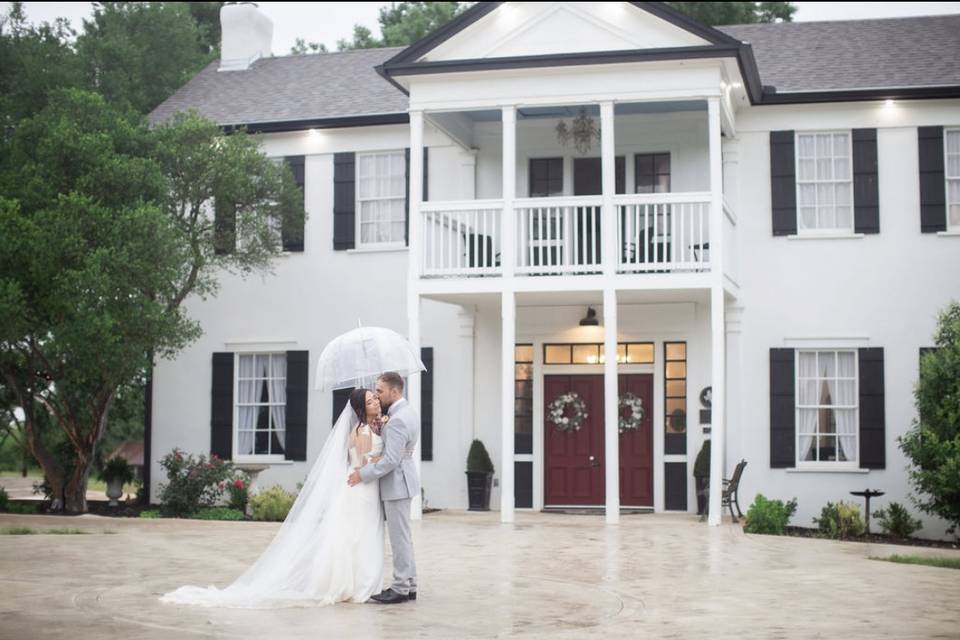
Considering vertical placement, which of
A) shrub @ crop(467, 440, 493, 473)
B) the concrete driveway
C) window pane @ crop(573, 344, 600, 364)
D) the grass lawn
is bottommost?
the grass lawn

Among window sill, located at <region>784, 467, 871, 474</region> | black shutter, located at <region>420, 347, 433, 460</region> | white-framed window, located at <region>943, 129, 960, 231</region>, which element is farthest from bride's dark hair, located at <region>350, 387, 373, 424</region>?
white-framed window, located at <region>943, 129, 960, 231</region>

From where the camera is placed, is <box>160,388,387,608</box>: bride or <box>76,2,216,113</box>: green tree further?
<box>76,2,216,113</box>: green tree

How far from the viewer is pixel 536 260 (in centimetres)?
1945

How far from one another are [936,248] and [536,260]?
5.98 m

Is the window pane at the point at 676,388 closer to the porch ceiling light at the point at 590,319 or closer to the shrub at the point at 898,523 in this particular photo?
the porch ceiling light at the point at 590,319

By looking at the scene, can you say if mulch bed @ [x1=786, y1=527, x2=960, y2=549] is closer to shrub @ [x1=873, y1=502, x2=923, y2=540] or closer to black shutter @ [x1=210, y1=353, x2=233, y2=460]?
shrub @ [x1=873, y1=502, x2=923, y2=540]

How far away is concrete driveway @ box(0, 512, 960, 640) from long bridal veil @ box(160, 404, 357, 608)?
256 mm

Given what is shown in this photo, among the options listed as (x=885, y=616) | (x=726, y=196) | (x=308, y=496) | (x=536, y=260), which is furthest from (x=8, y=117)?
(x=885, y=616)

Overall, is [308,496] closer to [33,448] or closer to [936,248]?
[33,448]

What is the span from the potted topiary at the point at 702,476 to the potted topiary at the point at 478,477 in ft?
10.5

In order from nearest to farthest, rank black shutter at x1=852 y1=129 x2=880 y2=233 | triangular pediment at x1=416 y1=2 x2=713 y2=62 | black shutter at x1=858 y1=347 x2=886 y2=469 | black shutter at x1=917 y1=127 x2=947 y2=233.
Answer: triangular pediment at x1=416 y1=2 x2=713 y2=62 → black shutter at x1=858 y1=347 x2=886 y2=469 → black shutter at x1=917 y1=127 x2=947 y2=233 → black shutter at x1=852 y1=129 x2=880 y2=233

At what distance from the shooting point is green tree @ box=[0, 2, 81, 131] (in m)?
21.1

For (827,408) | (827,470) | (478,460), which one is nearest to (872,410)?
(827,408)

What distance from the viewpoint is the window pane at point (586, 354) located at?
1992 centimetres
